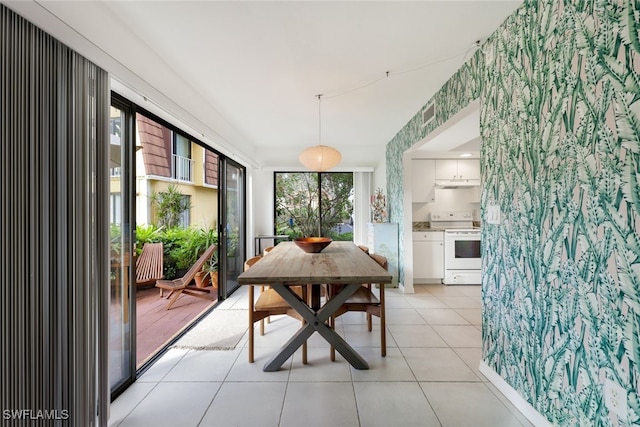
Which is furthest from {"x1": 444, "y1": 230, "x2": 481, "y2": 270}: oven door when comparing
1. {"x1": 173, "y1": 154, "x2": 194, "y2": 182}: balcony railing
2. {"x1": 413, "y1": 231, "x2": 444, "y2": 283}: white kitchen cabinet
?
{"x1": 173, "y1": 154, "x2": 194, "y2": 182}: balcony railing

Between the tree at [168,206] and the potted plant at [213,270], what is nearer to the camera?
the potted plant at [213,270]

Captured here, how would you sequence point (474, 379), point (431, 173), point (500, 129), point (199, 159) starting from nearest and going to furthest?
1. point (500, 129)
2. point (474, 379)
3. point (431, 173)
4. point (199, 159)

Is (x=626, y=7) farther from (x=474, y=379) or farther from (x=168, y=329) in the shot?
(x=168, y=329)

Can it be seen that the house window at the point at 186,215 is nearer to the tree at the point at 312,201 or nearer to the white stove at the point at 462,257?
the tree at the point at 312,201

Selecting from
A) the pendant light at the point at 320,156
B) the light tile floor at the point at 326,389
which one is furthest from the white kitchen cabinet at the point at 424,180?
the light tile floor at the point at 326,389

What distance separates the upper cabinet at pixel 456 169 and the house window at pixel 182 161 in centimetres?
524

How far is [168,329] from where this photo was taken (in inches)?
112

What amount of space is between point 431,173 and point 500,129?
2989 millimetres

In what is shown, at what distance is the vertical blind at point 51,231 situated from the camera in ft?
3.62

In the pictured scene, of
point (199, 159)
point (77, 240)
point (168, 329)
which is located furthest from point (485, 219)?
point (199, 159)

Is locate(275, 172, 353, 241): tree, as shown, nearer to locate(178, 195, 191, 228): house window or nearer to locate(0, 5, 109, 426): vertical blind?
locate(178, 195, 191, 228): house window

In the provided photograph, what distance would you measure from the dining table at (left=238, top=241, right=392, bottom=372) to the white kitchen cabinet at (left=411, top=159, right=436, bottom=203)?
2.78 metres

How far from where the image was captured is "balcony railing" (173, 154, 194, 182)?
565 centimetres

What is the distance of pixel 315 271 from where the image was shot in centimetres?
182
